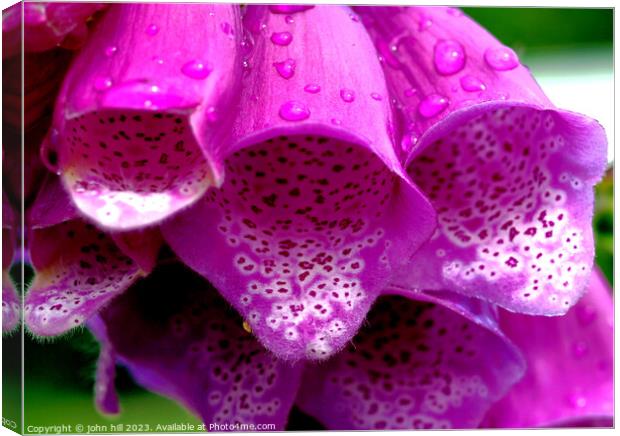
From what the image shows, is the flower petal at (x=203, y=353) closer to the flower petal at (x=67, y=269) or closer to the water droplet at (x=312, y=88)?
the flower petal at (x=67, y=269)

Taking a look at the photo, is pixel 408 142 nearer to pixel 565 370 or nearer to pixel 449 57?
pixel 449 57

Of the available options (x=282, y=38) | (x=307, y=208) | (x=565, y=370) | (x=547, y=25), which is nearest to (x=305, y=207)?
(x=307, y=208)

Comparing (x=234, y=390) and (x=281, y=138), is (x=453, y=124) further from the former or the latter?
(x=234, y=390)

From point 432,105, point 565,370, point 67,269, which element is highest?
point 432,105

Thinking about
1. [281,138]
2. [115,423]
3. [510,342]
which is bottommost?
[115,423]

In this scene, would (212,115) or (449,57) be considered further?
(449,57)

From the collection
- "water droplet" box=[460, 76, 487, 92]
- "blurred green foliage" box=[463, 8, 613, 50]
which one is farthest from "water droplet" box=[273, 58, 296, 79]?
"blurred green foliage" box=[463, 8, 613, 50]

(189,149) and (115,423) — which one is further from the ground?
(189,149)

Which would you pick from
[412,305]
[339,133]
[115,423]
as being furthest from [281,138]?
[115,423]
